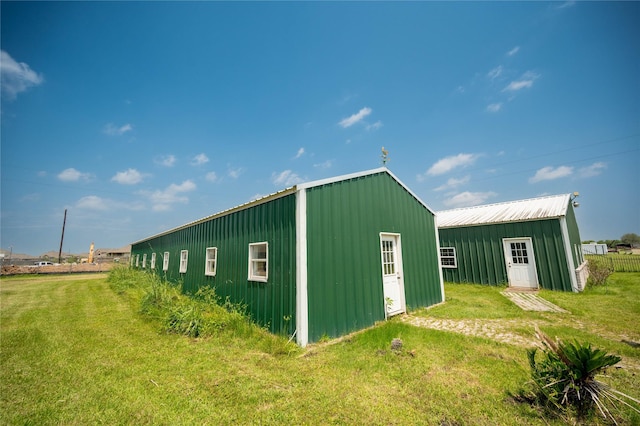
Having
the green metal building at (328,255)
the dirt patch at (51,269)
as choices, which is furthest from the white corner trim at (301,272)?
the dirt patch at (51,269)

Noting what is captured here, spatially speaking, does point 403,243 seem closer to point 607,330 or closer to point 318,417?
point 607,330

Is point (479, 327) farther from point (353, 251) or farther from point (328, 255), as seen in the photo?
point (328, 255)

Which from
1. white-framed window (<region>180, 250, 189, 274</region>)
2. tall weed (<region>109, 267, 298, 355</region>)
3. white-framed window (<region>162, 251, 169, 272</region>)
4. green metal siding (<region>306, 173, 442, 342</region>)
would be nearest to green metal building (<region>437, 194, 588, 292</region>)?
green metal siding (<region>306, 173, 442, 342</region>)

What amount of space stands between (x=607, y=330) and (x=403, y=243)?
4797mm

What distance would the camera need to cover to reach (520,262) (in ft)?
40.1

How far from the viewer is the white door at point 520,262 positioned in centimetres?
1185

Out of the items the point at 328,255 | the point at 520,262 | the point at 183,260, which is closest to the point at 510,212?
the point at 520,262

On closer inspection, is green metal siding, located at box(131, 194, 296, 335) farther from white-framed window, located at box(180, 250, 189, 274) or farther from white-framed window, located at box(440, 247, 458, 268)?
white-framed window, located at box(440, 247, 458, 268)

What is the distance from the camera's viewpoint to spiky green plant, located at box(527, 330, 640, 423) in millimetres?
2764

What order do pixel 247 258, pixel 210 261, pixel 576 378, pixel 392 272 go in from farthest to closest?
pixel 210 261
pixel 392 272
pixel 247 258
pixel 576 378

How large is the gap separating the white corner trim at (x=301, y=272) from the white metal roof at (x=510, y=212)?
7.47 metres

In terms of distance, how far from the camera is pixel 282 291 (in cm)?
589

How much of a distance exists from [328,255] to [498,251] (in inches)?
426

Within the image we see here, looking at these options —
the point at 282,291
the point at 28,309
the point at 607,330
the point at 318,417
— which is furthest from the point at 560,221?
the point at 28,309
